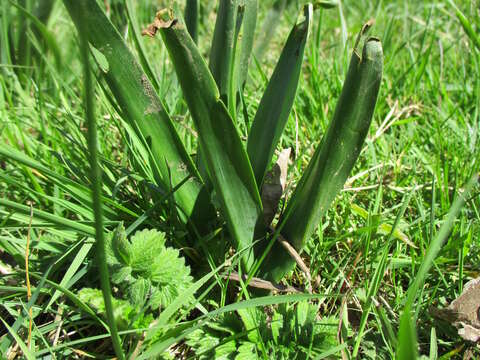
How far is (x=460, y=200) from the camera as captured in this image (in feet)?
1.88

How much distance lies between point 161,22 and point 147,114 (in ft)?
0.74

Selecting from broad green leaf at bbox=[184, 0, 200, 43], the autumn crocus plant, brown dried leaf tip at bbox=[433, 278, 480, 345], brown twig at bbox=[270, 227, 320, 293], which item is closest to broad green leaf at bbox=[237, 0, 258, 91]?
the autumn crocus plant

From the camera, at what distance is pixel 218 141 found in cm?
80

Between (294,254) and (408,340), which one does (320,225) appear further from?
(408,340)

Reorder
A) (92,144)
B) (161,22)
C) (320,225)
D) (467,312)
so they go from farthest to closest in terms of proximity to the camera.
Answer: (320,225), (467,312), (161,22), (92,144)

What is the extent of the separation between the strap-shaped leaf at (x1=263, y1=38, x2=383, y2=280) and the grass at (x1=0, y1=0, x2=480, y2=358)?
121 millimetres

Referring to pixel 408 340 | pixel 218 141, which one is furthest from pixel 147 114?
pixel 408 340

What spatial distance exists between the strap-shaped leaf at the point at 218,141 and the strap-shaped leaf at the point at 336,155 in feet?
0.22

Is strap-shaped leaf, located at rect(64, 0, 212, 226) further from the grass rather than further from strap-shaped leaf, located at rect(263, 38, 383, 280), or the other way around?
strap-shaped leaf, located at rect(263, 38, 383, 280)

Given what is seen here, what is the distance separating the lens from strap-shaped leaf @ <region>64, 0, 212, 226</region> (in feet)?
2.57

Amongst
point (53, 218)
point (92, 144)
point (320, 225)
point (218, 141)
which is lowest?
point (320, 225)

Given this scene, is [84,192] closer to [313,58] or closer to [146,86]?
[146,86]

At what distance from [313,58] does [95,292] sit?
1.09 metres

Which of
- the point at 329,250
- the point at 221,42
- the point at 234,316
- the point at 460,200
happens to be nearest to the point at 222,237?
the point at 234,316
